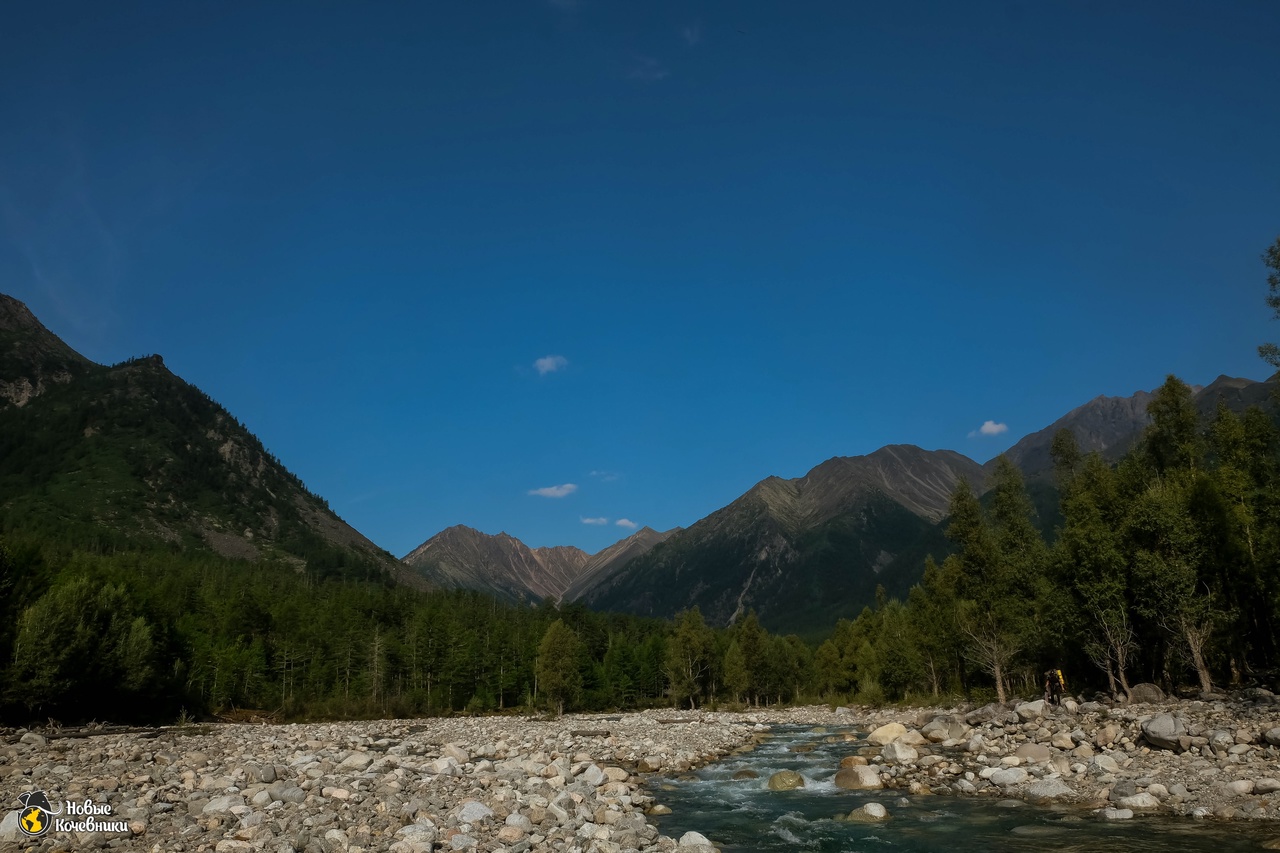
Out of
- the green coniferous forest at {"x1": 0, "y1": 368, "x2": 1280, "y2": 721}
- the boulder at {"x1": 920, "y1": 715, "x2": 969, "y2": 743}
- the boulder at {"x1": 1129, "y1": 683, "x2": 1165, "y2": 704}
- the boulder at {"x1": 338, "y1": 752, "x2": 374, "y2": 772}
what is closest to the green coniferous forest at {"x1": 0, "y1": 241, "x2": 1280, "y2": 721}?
the green coniferous forest at {"x1": 0, "y1": 368, "x2": 1280, "y2": 721}

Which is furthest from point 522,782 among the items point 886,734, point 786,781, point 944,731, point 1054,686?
point 1054,686

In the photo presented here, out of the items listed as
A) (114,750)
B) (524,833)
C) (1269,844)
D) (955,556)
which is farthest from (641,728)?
(1269,844)

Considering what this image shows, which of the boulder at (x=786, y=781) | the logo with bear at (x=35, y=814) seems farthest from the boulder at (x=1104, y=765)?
the logo with bear at (x=35, y=814)

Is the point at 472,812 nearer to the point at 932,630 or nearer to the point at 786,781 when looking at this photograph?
the point at 786,781

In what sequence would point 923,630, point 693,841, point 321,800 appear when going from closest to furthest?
point 693,841, point 321,800, point 923,630

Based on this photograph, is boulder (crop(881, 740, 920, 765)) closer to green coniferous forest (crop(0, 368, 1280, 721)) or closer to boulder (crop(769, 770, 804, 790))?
boulder (crop(769, 770, 804, 790))

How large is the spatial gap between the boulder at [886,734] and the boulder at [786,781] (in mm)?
12499

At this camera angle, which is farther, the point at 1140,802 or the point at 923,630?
the point at 923,630

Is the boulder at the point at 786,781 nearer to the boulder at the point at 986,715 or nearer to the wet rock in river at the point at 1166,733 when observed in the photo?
the wet rock in river at the point at 1166,733

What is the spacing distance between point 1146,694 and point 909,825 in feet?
81.2

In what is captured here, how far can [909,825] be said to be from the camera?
65.6 feet

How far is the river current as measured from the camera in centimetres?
1585

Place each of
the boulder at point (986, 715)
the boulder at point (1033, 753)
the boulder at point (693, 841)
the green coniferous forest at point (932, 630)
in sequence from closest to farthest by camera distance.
→ the boulder at point (693, 841), the boulder at point (1033, 753), the green coniferous forest at point (932, 630), the boulder at point (986, 715)

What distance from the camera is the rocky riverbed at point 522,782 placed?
15.3 m
